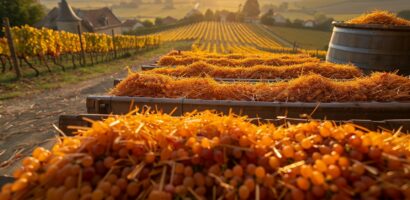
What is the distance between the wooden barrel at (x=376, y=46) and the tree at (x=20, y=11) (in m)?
41.3

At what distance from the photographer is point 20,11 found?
3700 cm

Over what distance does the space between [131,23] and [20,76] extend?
7108 cm

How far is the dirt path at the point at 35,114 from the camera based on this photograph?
307 inches

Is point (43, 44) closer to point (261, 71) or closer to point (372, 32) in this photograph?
point (261, 71)

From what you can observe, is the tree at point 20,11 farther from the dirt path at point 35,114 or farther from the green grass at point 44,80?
the dirt path at point 35,114

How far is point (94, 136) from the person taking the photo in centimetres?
209

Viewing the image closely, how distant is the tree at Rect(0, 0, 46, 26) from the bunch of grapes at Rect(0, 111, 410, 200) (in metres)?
42.6

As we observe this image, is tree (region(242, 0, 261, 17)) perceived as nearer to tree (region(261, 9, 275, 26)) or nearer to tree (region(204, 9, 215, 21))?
tree (region(204, 9, 215, 21))

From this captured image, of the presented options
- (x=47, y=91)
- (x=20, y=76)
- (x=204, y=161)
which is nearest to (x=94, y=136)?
(x=204, y=161)

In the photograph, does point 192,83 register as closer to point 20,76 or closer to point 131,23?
point 20,76

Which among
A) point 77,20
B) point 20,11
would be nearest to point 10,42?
point 20,11

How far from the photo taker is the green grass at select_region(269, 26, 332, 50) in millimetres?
51922

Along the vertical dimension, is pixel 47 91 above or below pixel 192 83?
below

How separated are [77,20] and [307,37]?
1809 inches
